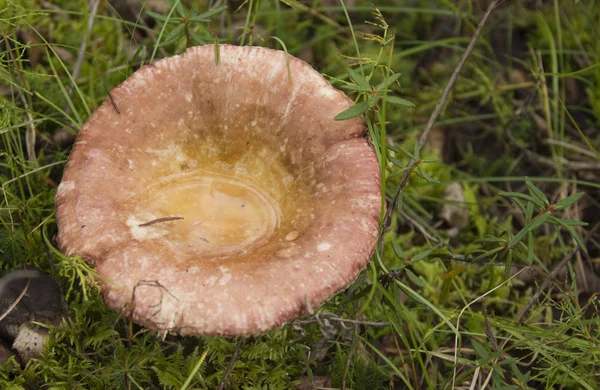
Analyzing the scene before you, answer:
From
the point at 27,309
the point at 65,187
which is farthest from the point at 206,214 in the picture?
the point at 27,309

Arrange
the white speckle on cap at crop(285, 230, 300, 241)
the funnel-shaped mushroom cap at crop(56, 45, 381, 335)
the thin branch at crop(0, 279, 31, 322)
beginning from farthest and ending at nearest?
the thin branch at crop(0, 279, 31, 322)
the white speckle on cap at crop(285, 230, 300, 241)
the funnel-shaped mushroom cap at crop(56, 45, 381, 335)

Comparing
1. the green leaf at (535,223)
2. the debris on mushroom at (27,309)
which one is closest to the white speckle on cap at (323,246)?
the green leaf at (535,223)

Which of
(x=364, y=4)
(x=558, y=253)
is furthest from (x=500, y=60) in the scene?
(x=558, y=253)

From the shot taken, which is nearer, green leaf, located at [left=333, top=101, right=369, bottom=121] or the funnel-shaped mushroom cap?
the funnel-shaped mushroom cap

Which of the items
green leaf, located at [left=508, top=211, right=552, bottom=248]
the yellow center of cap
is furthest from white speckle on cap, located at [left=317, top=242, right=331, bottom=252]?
green leaf, located at [left=508, top=211, right=552, bottom=248]

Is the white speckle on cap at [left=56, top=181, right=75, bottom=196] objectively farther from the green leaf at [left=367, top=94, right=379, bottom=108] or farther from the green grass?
the green leaf at [left=367, top=94, right=379, bottom=108]

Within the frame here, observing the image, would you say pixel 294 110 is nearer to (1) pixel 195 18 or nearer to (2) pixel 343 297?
(1) pixel 195 18

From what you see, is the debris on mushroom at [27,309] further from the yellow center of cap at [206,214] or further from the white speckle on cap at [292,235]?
the white speckle on cap at [292,235]

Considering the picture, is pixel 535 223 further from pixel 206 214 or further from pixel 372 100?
pixel 206 214
